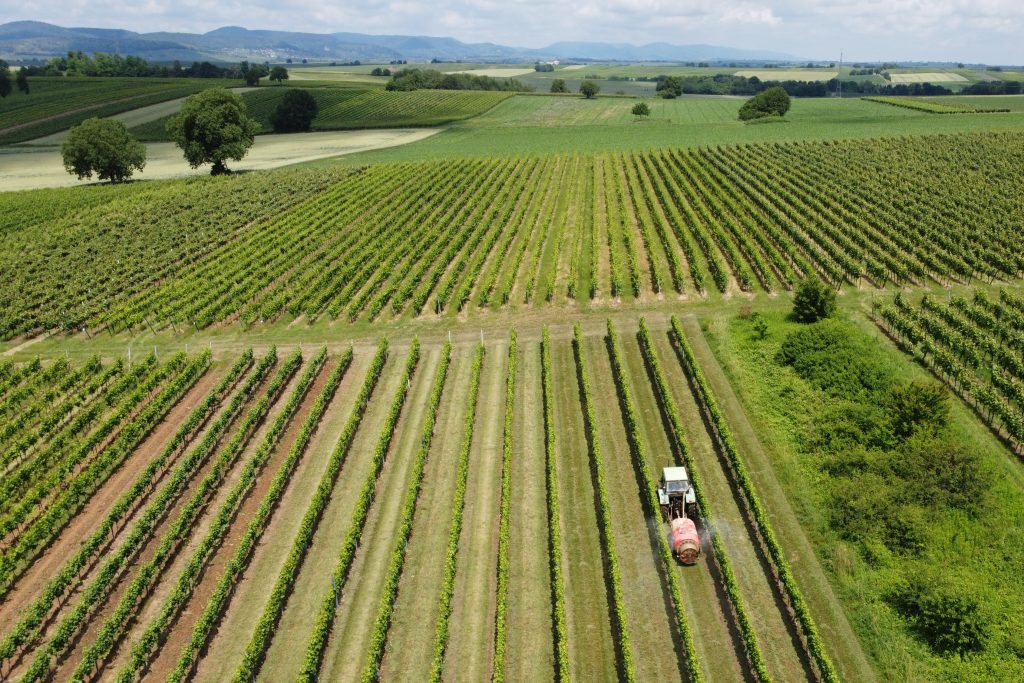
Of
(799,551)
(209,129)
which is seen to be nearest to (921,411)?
(799,551)

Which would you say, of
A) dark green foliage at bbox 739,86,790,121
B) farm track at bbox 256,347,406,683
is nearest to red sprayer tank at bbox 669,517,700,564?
farm track at bbox 256,347,406,683

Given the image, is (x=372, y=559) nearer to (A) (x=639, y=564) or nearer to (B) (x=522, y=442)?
(B) (x=522, y=442)

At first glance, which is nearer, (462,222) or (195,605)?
(195,605)

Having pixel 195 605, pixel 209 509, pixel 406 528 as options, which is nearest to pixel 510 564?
pixel 406 528

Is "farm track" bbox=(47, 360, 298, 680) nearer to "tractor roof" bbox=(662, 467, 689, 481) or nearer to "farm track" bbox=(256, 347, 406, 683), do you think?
"farm track" bbox=(256, 347, 406, 683)

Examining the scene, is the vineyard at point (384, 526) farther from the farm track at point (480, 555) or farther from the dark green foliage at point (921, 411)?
the dark green foliage at point (921, 411)

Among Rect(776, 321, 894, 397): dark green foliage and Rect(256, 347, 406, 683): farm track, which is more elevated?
Rect(776, 321, 894, 397): dark green foliage

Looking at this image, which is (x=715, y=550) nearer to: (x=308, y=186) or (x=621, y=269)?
(x=621, y=269)
